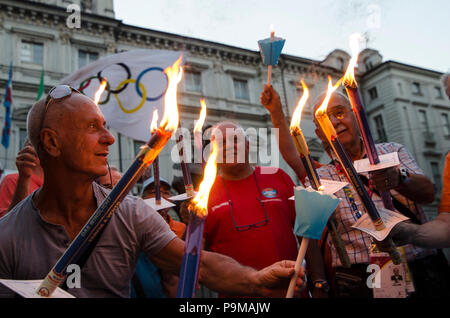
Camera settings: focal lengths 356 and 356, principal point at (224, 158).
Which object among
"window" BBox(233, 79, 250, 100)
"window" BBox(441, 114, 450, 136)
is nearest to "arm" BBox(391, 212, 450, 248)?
"window" BBox(233, 79, 250, 100)

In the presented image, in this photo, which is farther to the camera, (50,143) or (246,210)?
(246,210)

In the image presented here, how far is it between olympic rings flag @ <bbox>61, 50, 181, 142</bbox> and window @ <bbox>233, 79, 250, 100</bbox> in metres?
14.5

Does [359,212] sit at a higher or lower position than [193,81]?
lower

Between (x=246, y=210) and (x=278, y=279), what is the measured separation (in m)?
1.65

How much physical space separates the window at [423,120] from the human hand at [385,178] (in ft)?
102

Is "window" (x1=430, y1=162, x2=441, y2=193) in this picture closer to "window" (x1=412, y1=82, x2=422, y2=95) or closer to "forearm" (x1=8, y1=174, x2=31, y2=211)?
"window" (x1=412, y1=82, x2=422, y2=95)

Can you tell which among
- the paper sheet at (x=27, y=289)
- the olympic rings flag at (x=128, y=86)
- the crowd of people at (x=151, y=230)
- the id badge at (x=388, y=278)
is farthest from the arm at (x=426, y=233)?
the olympic rings flag at (x=128, y=86)

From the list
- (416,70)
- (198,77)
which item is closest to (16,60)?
(198,77)

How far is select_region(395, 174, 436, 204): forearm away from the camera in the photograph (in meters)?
2.02

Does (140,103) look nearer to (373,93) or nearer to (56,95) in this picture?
(56,95)

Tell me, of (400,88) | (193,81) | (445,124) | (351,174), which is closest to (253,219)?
(351,174)

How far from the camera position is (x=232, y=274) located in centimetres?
167

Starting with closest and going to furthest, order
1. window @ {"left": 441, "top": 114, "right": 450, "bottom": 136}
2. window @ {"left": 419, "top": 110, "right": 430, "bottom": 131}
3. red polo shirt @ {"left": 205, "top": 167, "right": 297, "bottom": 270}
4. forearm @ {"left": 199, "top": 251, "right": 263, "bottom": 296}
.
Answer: forearm @ {"left": 199, "top": 251, "right": 263, "bottom": 296} < red polo shirt @ {"left": 205, "top": 167, "right": 297, "bottom": 270} < window @ {"left": 419, "top": 110, "right": 430, "bottom": 131} < window @ {"left": 441, "top": 114, "right": 450, "bottom": 136}

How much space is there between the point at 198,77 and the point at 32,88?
9.24 metres
